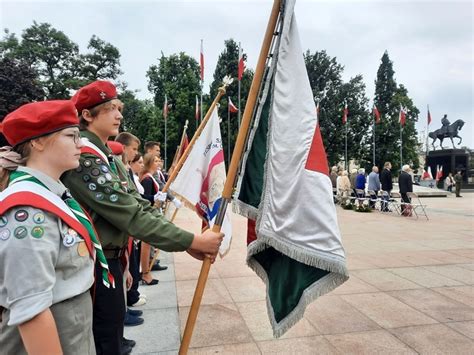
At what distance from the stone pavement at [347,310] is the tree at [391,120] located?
43.5 metres

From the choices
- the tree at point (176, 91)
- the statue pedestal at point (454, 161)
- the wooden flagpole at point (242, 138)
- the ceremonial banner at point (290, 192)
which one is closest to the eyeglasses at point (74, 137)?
the wooden flagpole at point (242, 138)

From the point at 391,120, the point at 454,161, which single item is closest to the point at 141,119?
the point at 391,120

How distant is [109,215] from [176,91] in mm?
44762

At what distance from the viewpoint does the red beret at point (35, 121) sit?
146 cm

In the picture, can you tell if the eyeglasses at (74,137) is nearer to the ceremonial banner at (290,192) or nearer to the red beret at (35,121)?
the red beret at (35,121)

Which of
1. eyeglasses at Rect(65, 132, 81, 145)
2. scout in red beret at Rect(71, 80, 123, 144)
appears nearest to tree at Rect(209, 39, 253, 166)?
scout in red beret at Rect(71, 80, 123, 144)

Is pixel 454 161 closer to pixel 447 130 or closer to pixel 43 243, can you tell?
pixel 447 130

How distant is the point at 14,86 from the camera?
2769cm

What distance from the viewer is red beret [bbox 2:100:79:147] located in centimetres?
146

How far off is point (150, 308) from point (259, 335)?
1486 mm

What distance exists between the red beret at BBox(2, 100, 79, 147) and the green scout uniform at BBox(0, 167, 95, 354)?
139 millimetres

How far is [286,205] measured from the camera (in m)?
2.20

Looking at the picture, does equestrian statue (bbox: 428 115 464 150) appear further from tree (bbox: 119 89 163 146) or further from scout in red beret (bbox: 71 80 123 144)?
scout in red beret (bbox: 71 80 123 144)

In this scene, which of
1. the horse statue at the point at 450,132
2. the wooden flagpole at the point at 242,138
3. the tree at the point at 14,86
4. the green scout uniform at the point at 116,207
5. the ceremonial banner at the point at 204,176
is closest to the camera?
the green scout uniform at the point at 116,207
